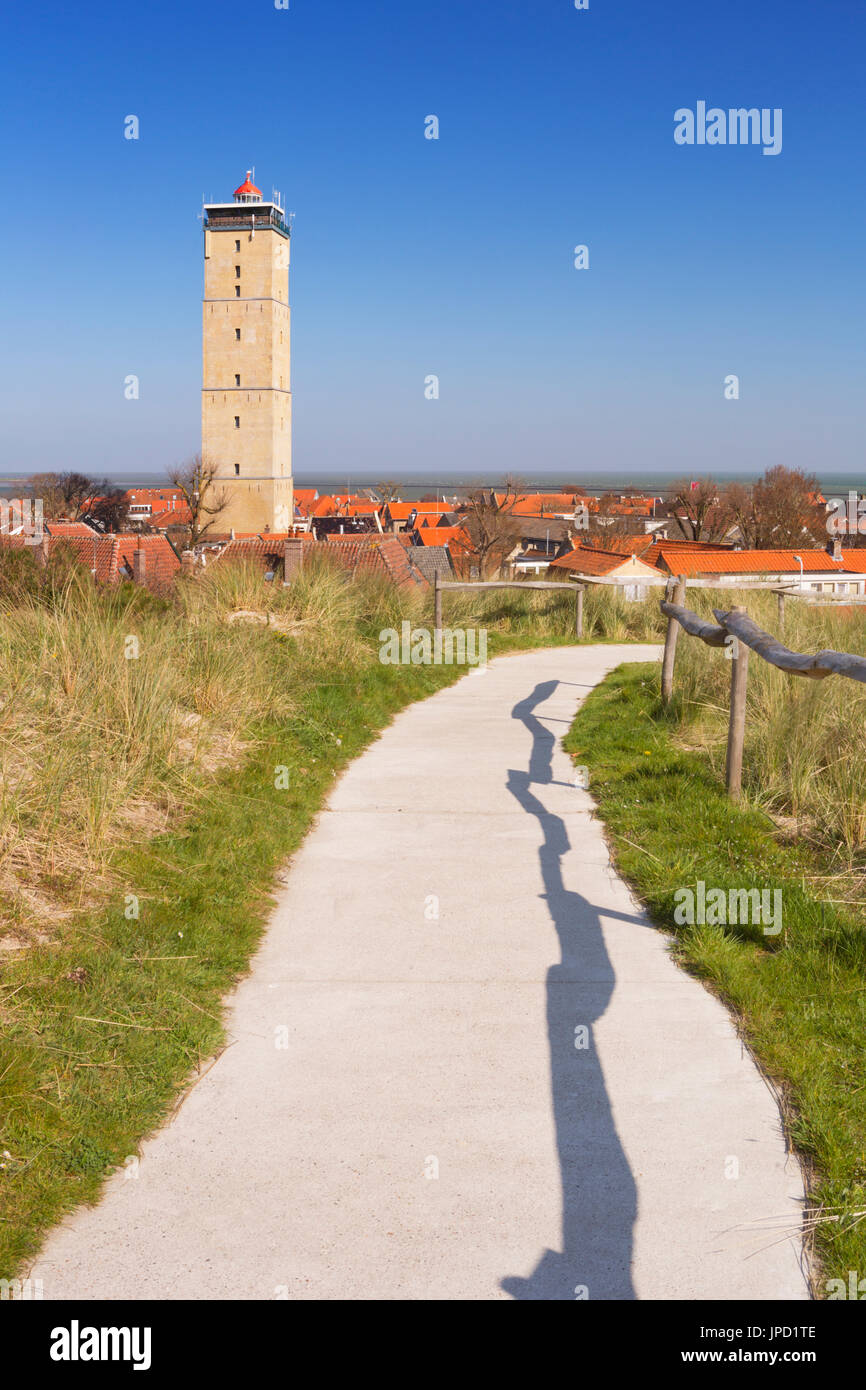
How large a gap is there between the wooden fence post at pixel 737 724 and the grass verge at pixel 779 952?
0.13 m

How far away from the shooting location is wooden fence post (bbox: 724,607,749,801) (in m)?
7.18

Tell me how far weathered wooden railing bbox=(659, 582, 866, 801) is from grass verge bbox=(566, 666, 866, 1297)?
1.29ft

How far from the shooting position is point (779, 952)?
5.01 meters

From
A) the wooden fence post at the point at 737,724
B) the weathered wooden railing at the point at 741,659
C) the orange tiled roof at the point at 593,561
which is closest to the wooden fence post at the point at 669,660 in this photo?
the weathered wooden railing at the point at 741,659

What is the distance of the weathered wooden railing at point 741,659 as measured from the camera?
17.7 feet

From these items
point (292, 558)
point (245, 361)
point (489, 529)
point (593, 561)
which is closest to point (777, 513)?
point (489, 529)

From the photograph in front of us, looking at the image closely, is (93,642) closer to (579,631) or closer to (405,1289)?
(405,1289)

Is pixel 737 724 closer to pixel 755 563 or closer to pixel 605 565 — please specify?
pixel 605 565

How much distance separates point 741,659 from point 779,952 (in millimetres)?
2699

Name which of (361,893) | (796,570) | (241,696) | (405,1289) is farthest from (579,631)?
(796,570)

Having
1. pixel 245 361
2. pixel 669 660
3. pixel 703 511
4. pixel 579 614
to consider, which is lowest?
pixel 669 660

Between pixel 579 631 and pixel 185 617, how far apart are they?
29.5ft

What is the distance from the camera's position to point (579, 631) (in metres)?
18.7

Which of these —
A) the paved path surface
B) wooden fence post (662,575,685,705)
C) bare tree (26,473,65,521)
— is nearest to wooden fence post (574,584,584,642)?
wooden fence post (662,575,685,705)
